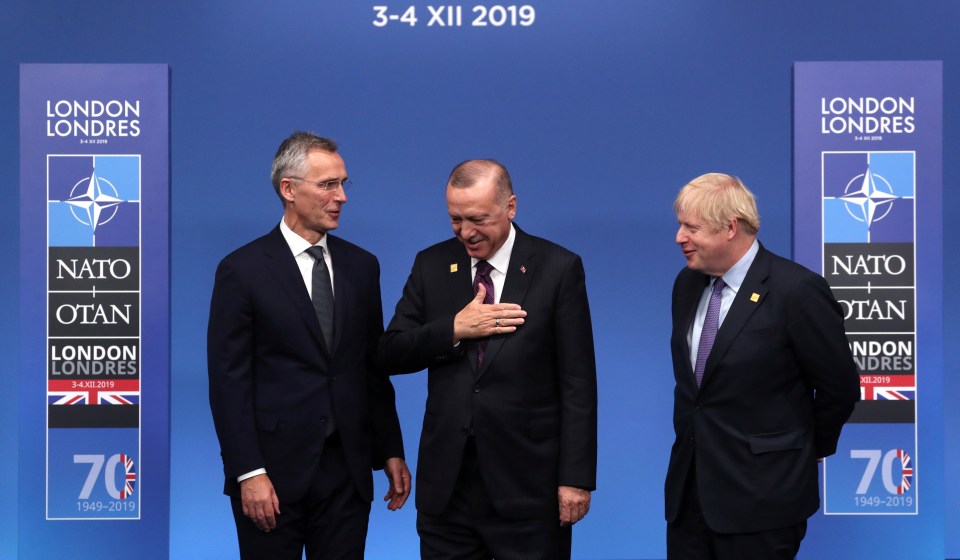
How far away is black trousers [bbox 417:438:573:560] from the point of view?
300 cm

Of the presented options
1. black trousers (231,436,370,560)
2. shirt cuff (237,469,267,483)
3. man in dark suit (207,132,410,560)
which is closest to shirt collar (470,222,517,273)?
man in dark suit (207,132,410,560)

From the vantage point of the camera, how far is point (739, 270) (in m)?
2.93

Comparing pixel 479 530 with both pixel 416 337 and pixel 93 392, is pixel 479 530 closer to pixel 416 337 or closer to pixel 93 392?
pixel 416 337

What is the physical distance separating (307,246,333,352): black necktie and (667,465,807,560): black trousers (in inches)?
43.5

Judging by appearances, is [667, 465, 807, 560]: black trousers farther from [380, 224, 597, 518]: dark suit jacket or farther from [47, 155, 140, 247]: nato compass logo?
[47, 155, 140, 247]: nato compass logo

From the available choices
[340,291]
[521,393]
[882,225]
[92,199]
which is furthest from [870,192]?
[92,199]

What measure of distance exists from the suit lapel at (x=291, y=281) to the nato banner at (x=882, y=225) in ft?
5.86

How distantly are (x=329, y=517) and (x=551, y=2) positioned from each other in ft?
9.46

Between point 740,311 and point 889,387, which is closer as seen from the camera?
point 740,311

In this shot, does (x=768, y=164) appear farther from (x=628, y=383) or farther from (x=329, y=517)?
(x=329, y=517)

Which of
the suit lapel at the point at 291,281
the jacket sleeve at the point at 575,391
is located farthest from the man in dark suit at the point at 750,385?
the suit lapel at the point at 291,281

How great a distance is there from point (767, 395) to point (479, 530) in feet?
2.90

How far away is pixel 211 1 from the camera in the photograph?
5.04 metres

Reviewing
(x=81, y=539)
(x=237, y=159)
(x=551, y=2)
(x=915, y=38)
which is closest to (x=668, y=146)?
(x=551, y=2)
